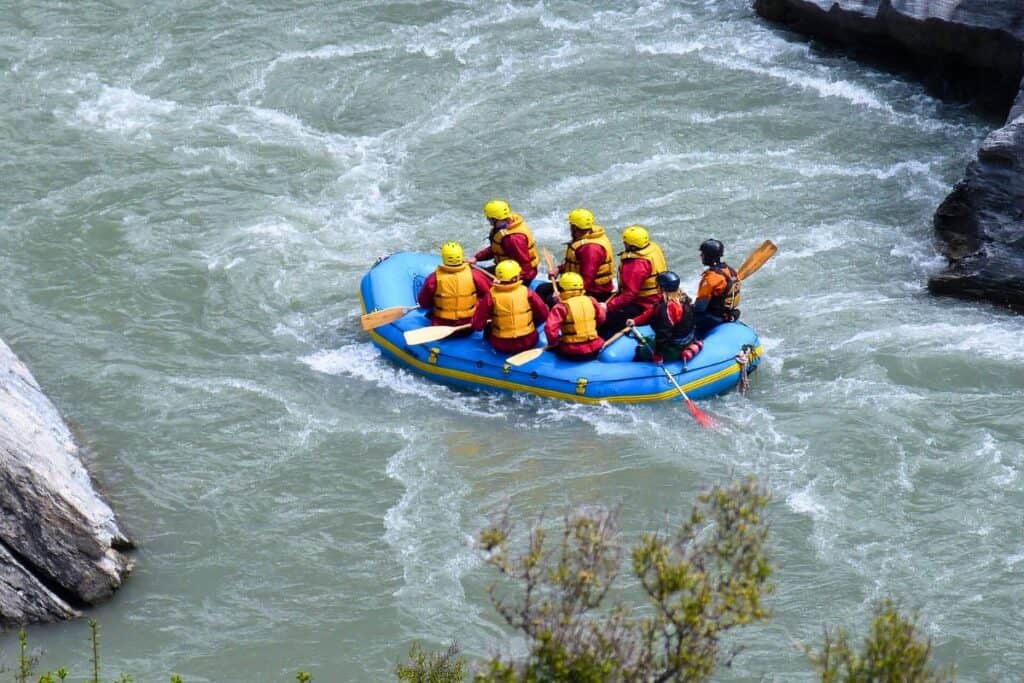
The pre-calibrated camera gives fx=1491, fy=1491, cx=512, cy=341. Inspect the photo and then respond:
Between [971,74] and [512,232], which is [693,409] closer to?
[512,232]

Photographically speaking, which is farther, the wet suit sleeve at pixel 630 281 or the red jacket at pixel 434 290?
the red jacket at pixel 434 290

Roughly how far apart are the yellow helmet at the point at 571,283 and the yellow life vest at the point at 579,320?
0.07 meters

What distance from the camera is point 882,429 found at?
38.1 feet

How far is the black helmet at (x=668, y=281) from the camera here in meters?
11.6

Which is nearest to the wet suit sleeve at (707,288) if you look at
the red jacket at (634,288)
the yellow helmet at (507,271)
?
the red jacket at (634,288)

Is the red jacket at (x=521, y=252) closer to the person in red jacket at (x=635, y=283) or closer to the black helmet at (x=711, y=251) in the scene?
the person in red jacket at (x=635, y=283)

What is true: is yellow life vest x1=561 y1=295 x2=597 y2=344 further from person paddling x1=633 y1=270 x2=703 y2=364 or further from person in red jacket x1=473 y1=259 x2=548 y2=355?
person paddling x1=633 y1=270 x2=703 y2=364

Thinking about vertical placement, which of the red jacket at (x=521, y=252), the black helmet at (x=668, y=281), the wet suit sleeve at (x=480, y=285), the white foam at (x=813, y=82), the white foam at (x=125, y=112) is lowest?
the white foam at (x=125, y=112)

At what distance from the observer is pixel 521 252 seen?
12.7 metres

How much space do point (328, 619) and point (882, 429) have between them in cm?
461

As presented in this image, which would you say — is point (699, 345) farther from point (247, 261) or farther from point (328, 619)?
point (247, 261)

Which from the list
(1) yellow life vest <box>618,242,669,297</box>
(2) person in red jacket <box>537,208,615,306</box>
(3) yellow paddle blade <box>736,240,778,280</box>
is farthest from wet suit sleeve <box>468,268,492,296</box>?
(3) yellow paddle blade <box>736,240,778,280</box>

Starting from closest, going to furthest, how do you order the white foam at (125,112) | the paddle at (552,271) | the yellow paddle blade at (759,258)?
the paddle at (552,271), the yellow paddle blade at (759,258), the white foam at (125,112)

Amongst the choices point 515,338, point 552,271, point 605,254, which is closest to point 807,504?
point 515,338
